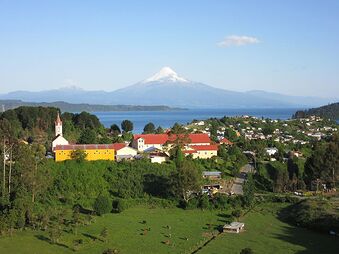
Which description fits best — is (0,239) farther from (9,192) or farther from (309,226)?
(309,226)

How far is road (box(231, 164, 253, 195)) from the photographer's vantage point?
2771 cm

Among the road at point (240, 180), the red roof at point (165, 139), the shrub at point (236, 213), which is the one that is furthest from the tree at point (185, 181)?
the red roof at point (165, 139)

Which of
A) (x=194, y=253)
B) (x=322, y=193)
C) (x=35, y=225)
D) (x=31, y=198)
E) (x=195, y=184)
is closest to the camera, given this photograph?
(x=194, y=253)

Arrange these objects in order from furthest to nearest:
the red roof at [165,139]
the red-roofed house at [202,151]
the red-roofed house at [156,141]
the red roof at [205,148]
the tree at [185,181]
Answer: the red roof at [165,139] → the red-roofed house at [156,141] → the red roof at [205,148] → the red-roofed house at [202,151] → the tree at [185,181]

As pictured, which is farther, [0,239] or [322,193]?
[322,193]

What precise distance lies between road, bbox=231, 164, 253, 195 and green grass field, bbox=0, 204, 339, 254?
4178 mm

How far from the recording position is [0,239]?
19.1 meters

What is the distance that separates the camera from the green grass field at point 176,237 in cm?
1788

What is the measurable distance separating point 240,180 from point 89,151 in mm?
10003

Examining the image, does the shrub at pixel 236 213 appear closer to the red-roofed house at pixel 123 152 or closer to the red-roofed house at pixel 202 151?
the red-roofed house at pixel 202 151

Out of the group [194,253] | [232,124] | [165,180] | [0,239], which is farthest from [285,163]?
[232,124]

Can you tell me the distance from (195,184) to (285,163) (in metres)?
11.2

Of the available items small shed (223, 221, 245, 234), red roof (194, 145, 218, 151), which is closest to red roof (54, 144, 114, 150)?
red roof (194, 145, 218, 151)

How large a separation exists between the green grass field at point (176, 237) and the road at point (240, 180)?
4.18 m
